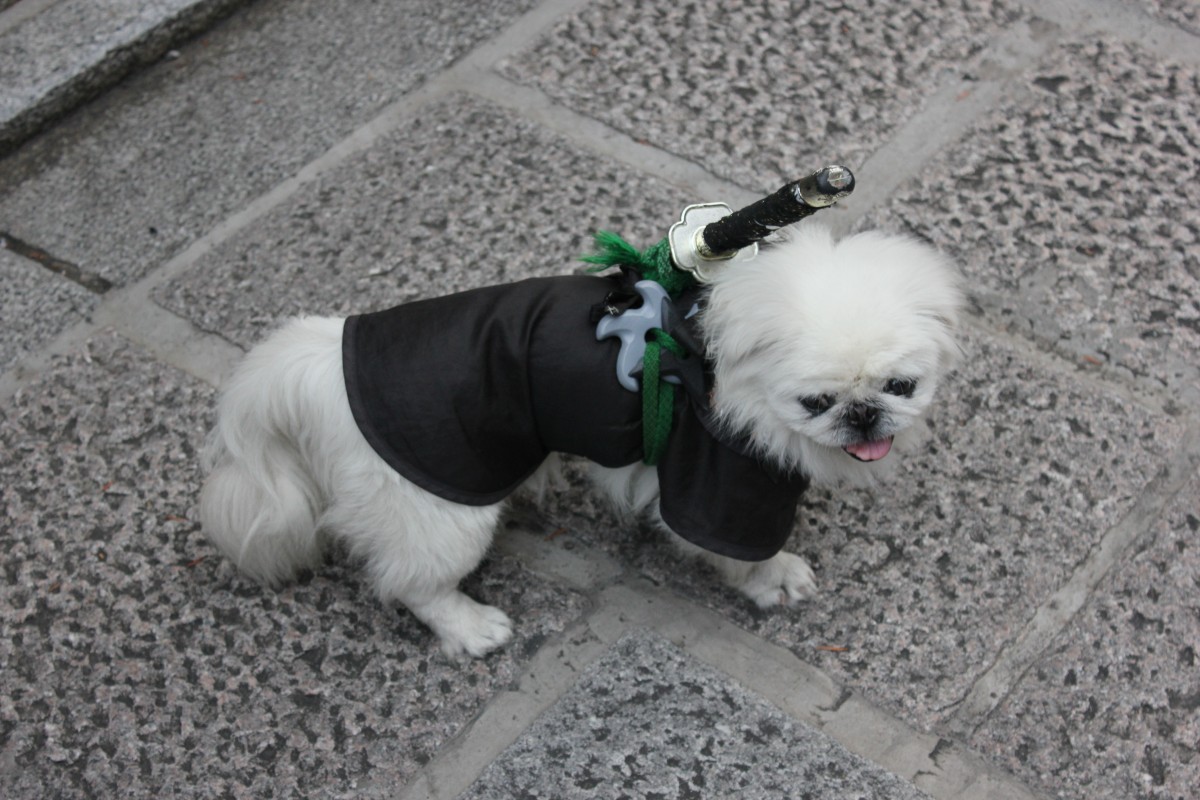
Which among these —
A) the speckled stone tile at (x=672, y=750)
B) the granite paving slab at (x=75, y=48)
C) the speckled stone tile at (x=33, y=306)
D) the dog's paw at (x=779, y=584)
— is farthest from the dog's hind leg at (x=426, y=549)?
the granite paving slab at (x=75, y=48)

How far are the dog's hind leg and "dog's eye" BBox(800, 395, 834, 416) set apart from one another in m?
0.73

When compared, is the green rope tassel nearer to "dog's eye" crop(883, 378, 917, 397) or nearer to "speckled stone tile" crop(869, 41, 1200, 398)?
"dog's eye" crop(883, 378, 917, 397)

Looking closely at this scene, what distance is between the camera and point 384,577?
7.84 feet

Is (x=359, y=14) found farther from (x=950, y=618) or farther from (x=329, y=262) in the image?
(x=950, y=618)

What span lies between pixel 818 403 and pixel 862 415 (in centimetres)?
8

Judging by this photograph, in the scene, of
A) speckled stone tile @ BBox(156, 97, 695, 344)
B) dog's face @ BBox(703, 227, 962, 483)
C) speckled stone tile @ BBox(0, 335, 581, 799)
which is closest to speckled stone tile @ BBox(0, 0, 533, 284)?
speckled stone tile @ BBox(156, 97, 695, 344)

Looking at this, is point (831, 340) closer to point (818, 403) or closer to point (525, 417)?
point (818, 403)

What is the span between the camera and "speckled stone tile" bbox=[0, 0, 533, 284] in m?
3.32

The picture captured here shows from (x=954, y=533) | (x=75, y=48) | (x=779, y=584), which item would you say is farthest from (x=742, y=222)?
(x=75, y=48)

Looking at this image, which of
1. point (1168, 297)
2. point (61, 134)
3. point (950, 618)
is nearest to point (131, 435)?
point (61, 134)

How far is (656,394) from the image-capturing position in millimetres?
2178

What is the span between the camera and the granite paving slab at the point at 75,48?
353cm

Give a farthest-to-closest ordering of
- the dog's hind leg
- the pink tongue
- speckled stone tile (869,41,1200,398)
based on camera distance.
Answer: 1. speckled stone tile (869,41,1200,398)
2. the dog's hind leg
3. the pink tongue

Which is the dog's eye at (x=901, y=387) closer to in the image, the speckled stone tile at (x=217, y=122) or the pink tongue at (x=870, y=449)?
the pink tongue at (x=870, y=449)
